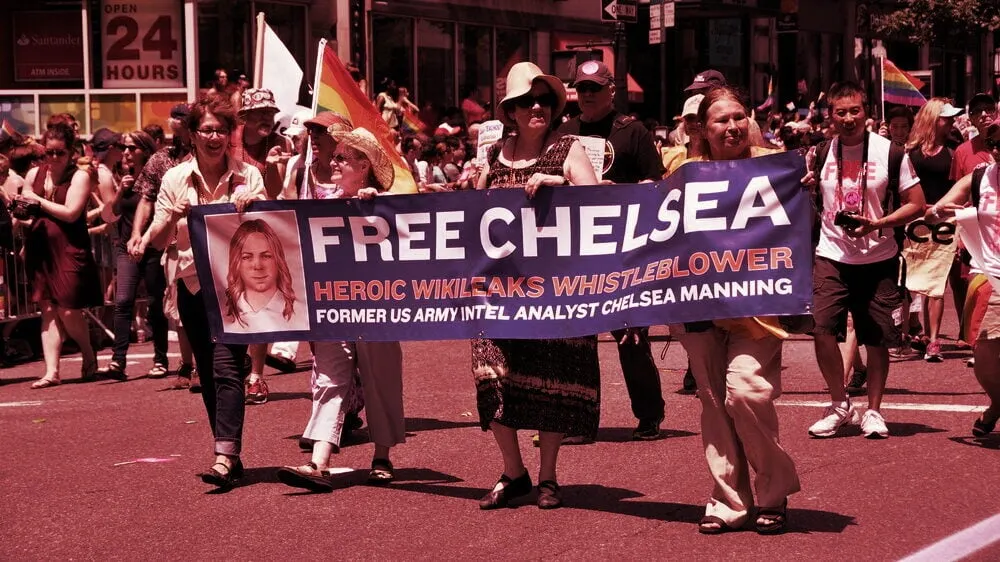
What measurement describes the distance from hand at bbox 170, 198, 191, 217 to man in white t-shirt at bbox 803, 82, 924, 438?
3500 millimetres

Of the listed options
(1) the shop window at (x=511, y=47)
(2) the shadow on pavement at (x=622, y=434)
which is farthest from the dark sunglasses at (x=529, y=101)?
(1) the shop window at (x=511, y=47)

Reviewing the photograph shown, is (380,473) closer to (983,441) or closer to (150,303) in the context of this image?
(983,441)

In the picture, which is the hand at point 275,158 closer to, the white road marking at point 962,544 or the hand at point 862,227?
the hand at point 862,227

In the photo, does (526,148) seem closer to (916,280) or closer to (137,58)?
(916,280)

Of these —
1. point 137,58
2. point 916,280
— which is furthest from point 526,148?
point 137,58

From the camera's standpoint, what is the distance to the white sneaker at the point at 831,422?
9.13 metres

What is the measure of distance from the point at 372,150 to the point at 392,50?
20080mm

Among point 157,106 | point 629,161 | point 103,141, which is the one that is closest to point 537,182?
point 629,161

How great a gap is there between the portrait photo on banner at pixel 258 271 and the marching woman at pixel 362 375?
27cm

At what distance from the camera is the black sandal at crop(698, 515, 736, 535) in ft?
22.2

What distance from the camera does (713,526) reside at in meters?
6.77

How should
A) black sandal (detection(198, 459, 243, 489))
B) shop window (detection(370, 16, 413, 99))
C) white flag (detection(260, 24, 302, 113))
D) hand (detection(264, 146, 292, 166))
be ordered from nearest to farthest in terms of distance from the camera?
black sandal (detection(198, 459, 243, 489)) → hand (detection(264, 146, 292, 166)) → white flag (detection(260, 24, 302, 113)) → shop window (detection(370, 16, 413, 99))

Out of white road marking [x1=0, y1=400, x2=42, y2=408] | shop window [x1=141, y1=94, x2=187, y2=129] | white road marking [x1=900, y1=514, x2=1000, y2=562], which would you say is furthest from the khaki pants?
shop window [x1=141, y1=94, x2=187, y2=129]

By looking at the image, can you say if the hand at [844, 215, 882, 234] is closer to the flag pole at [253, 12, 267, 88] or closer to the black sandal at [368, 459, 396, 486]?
the black sandal at [368, 459, 396, 486]
